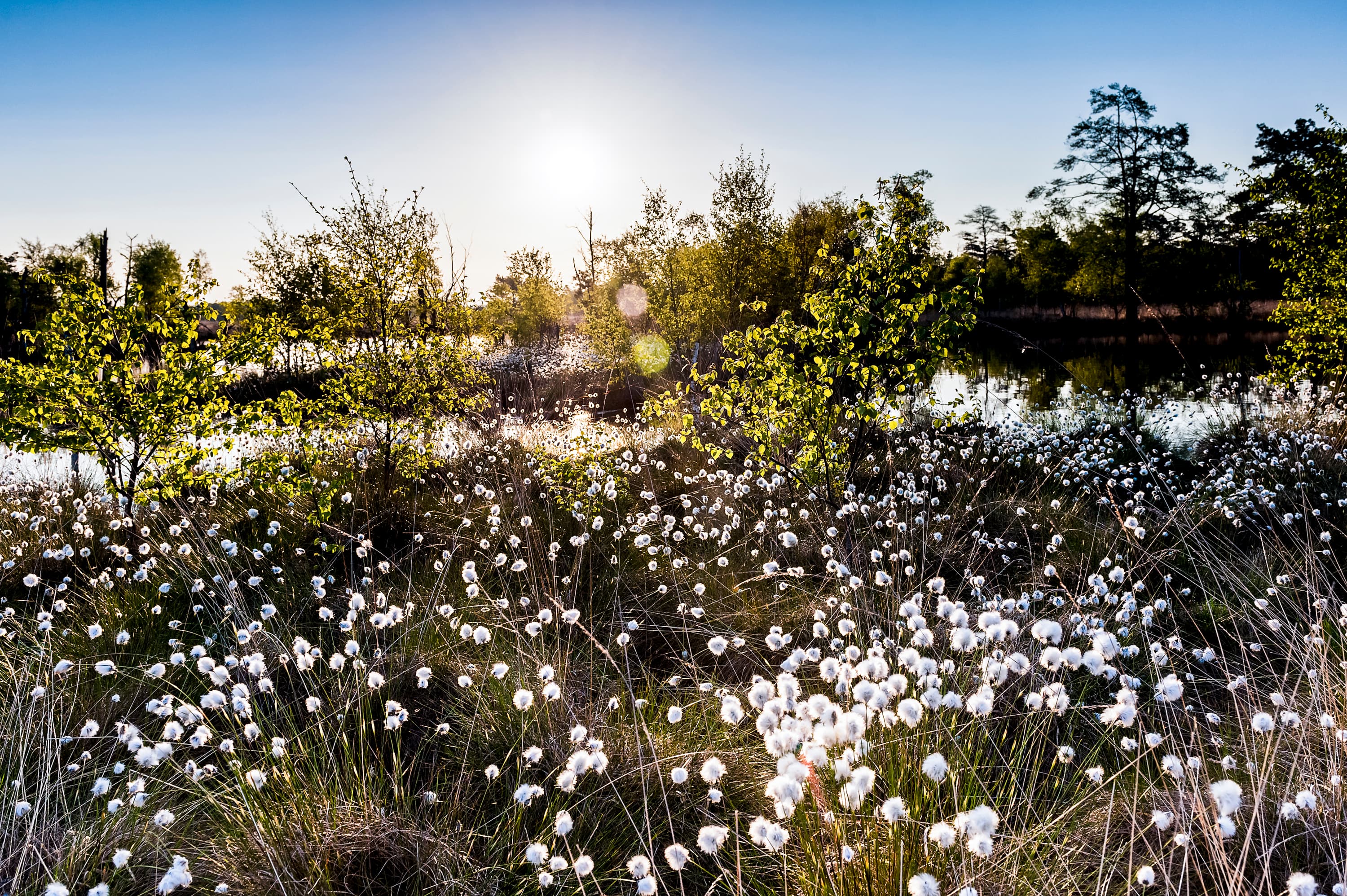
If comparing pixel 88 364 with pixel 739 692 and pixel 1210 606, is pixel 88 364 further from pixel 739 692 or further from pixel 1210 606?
pixel 1210 606

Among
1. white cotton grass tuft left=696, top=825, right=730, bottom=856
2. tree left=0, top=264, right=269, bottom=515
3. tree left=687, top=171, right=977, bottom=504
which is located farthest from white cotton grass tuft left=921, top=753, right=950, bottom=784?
tree left=0, top=264, right=269, bottom=515

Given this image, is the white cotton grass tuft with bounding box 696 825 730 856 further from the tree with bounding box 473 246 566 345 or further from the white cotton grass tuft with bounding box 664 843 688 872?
the tree with bounding box 473 246 566 345

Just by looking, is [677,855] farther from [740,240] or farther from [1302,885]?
[740,240]

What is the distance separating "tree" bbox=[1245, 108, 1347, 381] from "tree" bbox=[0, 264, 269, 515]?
596 inches

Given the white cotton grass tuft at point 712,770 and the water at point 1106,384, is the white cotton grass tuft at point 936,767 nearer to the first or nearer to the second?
the white cotton grass tuft at point 712,770

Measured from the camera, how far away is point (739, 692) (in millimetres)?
4191

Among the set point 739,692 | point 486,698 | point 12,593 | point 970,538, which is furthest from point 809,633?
point 12,593

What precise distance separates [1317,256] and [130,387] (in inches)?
676

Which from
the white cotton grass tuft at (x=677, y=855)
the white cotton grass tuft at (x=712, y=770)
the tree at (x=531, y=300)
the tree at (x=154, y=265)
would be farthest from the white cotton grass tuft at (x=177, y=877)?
the tree at (x=154, y=265)

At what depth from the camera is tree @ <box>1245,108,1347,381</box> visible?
1175 centimetres

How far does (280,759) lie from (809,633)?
3206 millimetres

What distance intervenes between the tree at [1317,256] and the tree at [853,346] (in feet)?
30.7

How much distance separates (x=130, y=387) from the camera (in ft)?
22.4

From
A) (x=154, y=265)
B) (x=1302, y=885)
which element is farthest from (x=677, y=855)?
(x=154, y=265)
